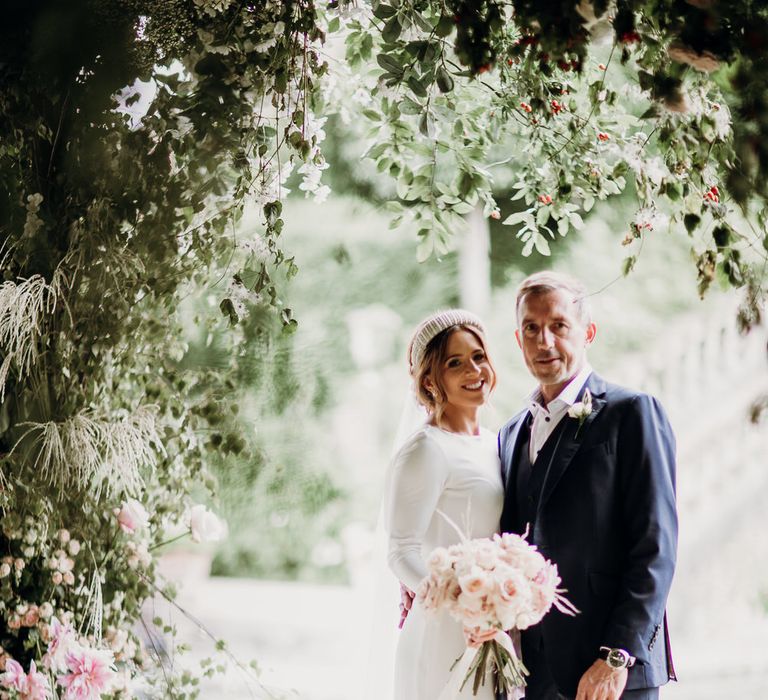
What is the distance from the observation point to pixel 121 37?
233cm

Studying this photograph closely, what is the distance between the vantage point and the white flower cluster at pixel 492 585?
1.90m

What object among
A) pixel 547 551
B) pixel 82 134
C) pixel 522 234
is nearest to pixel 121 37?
pixel 82 134

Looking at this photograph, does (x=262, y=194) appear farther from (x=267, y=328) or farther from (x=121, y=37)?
(x=121, y=37)

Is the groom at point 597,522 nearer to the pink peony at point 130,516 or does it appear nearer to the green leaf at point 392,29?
the green leaf at point 392,29

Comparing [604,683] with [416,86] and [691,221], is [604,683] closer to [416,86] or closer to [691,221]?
[691,221]

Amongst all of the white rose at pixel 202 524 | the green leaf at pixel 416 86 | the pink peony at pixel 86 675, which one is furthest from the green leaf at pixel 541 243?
the pink peony at pixel 86 675

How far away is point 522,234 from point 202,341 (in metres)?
4.13

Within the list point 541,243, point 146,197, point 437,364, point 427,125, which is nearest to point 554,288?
point 541,243

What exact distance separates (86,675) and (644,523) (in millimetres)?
1357

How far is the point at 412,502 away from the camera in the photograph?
2.43 m

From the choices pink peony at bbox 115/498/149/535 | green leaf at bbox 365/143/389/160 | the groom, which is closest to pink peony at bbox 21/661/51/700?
pink peony at bbox 115/498/149/535

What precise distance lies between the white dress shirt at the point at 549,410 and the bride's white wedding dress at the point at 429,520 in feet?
0.56

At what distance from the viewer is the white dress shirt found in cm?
235

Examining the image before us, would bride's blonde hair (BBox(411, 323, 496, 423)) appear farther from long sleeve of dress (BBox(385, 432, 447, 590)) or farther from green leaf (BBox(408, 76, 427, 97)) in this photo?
green leaf (BBox(408, 76, 427, 97))
